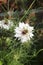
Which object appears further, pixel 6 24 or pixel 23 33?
pixel 6 24

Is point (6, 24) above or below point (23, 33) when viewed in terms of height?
above

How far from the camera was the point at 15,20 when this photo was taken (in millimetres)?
2021

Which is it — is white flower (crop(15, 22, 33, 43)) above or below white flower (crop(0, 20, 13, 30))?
below

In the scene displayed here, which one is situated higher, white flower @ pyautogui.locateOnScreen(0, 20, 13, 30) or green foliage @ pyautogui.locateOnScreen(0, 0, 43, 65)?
white flower @ pyautogui.locateOnScreen(0, 20, 13, 30)

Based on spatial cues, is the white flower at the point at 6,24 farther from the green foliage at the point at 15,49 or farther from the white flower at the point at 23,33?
the white flower at the point at 23,33

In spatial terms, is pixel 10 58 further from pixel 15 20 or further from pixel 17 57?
pixel 15 20

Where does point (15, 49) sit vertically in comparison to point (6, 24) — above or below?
below

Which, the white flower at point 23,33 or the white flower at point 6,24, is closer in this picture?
the white flower at point 23,33

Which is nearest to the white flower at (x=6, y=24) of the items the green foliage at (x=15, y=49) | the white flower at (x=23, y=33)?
the green foliage at (x=15, y=49)

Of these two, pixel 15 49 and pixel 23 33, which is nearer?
pixel 23 33

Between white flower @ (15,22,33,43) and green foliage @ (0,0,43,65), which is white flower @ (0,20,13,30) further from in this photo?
white flower @ (15,22,33,43)


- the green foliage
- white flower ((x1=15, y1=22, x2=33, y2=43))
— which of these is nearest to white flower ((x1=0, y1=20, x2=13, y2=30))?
the green foliage

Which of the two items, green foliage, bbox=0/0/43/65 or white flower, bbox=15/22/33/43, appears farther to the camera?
green foliage, bbox=0/0/43/65

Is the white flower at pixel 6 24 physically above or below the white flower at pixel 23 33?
above
